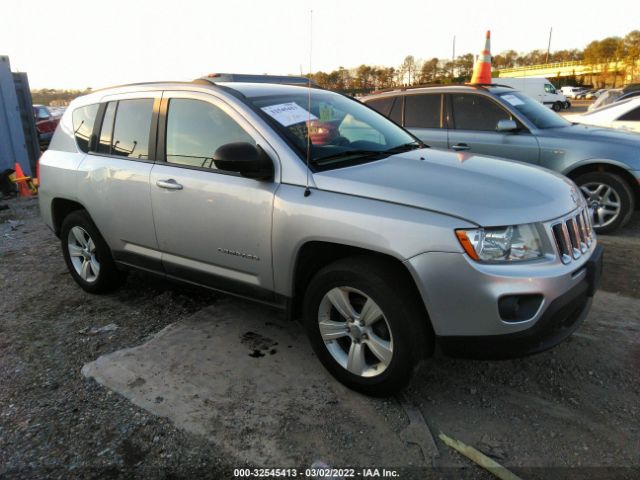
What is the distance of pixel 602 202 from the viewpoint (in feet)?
18.9

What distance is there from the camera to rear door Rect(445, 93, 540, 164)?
19.6ft

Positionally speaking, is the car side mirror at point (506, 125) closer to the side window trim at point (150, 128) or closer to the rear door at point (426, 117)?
the rear door at point (426, 117)

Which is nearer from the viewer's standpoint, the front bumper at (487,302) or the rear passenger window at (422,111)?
the front bumper at (487,302)

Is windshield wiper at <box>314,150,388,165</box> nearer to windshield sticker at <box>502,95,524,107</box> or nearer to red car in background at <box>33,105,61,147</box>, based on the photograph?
windshield sticker at <box>502,95,524,107</box>

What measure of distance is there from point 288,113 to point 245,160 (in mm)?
598

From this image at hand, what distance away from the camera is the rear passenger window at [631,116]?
7.12 m

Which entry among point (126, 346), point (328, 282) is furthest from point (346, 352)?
point (126, 346)

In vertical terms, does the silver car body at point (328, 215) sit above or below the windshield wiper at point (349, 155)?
below

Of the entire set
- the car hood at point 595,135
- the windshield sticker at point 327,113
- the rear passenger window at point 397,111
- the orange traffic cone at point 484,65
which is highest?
the orange traffic cone at point 484,65

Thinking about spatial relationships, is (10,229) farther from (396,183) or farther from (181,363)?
(396,183)

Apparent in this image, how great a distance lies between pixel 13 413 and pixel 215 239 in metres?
1.48

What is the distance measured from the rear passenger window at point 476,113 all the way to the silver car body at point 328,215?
313cm

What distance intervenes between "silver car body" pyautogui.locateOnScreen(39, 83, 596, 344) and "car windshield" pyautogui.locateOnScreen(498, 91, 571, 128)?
323 centimetres

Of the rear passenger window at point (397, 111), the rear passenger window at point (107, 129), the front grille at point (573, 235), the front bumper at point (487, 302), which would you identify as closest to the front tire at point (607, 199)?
the rear passenger window at point (397, 111)
